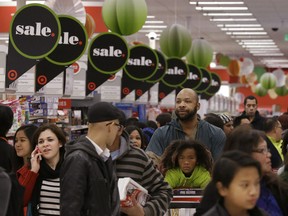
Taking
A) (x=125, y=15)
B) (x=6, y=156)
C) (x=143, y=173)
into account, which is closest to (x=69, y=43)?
(x=6, y=156)

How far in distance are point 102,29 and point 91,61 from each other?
7008 millimetres

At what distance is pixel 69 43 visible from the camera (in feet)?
25.9

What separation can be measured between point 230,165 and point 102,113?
3.84ft

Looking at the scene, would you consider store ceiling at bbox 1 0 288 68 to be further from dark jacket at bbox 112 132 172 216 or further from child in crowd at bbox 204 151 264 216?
child in crowd at bbox 204 151 264 216

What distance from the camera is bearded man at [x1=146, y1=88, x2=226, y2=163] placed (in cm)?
650

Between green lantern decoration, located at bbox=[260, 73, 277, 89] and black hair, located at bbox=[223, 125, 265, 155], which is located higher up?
Result: green lantern decoration, located at bbox=[260, 73, 277, 89]

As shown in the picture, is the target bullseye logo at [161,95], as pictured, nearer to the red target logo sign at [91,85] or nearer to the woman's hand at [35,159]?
the red target logo sign at [91,85]

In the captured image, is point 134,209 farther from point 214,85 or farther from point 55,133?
point 214,85

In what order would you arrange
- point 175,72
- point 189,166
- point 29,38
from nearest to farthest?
point 189,166, point 29,38, point 175,72

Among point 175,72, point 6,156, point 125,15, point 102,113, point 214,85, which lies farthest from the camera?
point 214,85

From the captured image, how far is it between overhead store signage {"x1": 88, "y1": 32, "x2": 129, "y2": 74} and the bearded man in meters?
3.33

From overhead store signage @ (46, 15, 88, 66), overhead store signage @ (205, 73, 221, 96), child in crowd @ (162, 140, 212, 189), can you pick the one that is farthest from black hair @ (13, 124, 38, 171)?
overhead store signage @ (205, 73, 221, 96)

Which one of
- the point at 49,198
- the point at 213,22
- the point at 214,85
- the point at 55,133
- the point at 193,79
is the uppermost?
the point at 213,22

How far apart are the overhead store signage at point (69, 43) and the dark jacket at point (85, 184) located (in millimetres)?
3775
